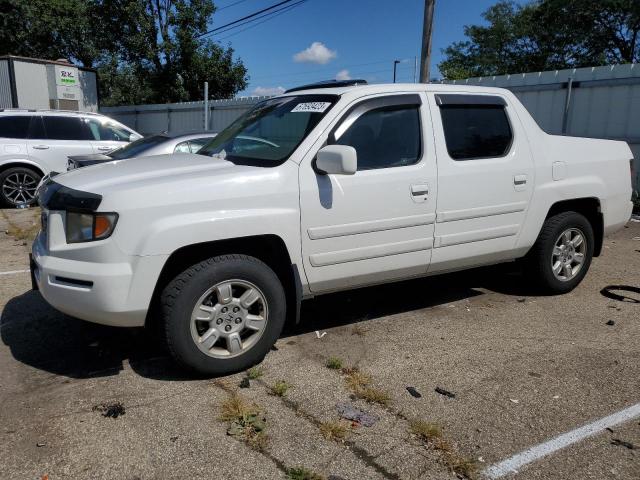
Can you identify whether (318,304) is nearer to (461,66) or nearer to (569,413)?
(569,413)

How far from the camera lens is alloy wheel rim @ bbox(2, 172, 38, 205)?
1002 cm

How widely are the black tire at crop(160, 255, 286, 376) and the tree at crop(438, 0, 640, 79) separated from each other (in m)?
29.2

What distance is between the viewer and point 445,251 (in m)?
4.39

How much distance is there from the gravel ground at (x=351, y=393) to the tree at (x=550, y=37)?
27777mm

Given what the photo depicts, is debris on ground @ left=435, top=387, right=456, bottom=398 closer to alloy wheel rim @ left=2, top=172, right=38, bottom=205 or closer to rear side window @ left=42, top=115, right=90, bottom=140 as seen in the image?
alloy wheel rim @ left=2, top=172, right=38, bottom=205

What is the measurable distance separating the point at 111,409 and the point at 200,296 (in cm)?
82

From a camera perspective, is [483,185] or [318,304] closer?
[483,185]

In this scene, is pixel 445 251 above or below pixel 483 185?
below

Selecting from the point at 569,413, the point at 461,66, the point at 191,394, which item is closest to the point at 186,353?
the point at 191,394

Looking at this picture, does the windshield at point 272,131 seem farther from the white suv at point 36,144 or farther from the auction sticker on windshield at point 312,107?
the white suv at point 36,144

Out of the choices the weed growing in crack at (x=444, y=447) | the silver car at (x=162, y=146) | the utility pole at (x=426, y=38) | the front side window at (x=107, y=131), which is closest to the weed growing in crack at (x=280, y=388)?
the weed growing in crack at (x=444, y=447)

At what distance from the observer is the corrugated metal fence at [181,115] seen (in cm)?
1758

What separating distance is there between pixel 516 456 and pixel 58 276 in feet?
9.06

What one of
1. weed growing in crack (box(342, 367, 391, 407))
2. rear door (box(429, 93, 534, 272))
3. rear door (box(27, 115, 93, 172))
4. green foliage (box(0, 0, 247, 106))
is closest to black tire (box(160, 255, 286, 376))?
weed growing in crack (box(342, 367, 391, 407))
